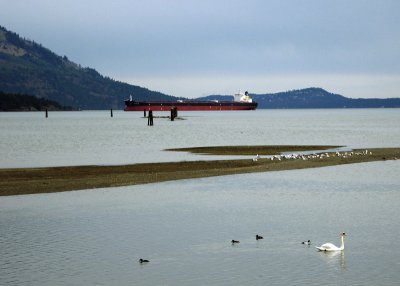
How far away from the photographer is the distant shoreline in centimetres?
3991

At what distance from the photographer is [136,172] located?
47906 millimetres

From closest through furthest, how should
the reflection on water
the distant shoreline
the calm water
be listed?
the calm water, the reflection on water, the distant shoreline

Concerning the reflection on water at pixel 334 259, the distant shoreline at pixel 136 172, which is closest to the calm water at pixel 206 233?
the reflection on water at pixel 334 259

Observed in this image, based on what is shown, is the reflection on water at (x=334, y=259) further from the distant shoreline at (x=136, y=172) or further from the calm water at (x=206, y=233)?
the distant shoreline at (x=136, y=172)

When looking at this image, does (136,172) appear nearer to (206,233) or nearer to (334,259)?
(206,233)

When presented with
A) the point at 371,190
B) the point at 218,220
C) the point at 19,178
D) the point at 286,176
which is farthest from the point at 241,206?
the point at 19,178

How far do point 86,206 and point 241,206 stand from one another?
6838mm

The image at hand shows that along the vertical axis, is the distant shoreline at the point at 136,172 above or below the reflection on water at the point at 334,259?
below

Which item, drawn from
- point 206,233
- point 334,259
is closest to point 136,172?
point 206,233

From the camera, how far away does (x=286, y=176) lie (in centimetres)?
4562

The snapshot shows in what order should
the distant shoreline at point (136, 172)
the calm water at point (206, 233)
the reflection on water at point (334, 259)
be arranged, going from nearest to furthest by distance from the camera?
the calm water at point (206, 233)
the reflection on water at point (334, 259)
the distant shoreline at point (136, 172)

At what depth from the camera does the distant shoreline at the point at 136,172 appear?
131 ft

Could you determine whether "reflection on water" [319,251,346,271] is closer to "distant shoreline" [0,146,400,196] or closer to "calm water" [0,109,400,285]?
"calm water" [0,109,400,285]

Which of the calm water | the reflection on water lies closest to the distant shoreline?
the calm water
